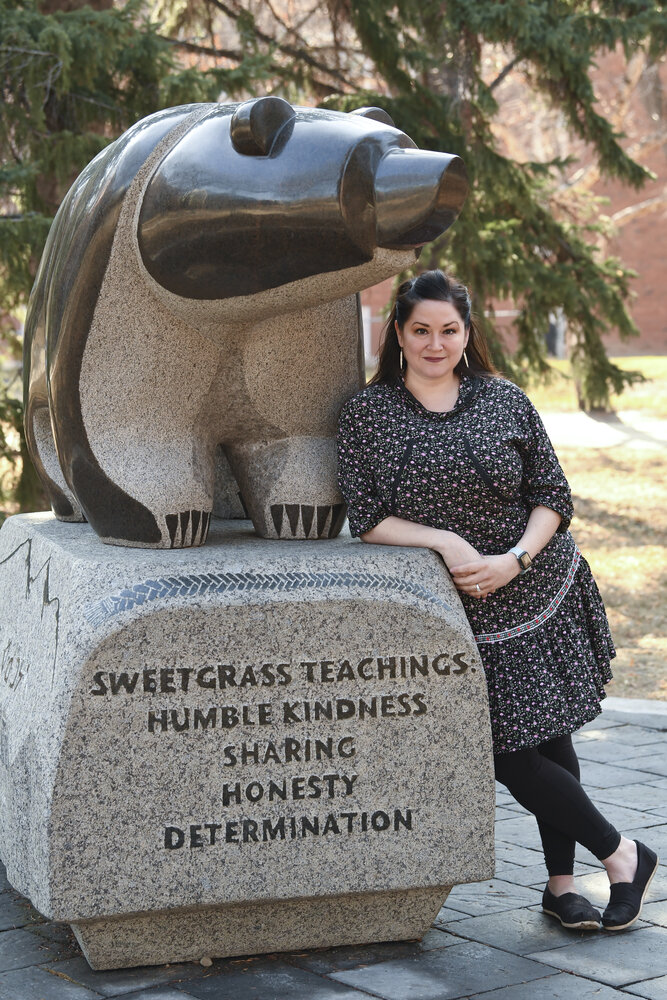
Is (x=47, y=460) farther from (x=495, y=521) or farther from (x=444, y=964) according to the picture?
(x=444, y=964)

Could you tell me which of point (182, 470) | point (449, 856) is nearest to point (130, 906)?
point (449, 856)

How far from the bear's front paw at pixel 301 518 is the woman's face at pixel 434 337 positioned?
42cm

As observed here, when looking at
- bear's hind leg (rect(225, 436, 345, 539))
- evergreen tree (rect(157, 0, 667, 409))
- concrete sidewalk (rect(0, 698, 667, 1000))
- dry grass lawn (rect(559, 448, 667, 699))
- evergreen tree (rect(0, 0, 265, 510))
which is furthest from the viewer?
evergreen tree (rect(157, 0, 667, 409))

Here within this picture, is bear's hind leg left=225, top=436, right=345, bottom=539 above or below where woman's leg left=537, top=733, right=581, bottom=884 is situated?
above

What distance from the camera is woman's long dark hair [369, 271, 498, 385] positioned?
9.55 feet

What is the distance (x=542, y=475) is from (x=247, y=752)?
3.08 ft

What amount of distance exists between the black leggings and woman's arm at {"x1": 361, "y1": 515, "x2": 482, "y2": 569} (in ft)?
1.64

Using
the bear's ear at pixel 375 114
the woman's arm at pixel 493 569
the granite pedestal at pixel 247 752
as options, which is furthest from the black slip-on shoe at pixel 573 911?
the bear's ear at pixel 375 114

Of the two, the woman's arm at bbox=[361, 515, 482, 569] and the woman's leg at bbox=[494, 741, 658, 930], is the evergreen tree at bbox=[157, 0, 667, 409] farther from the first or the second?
the woman's leg at bbox=[494, 741, 658, 930]

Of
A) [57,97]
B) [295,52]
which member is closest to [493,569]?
[57,97]

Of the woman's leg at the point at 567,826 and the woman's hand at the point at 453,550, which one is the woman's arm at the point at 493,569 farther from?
the woman's leg at the point at 567,826

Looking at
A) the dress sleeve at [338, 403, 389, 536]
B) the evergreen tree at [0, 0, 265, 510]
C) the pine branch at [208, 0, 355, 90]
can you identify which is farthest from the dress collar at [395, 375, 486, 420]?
A: the pine branch at [208, 0, 355, 90]

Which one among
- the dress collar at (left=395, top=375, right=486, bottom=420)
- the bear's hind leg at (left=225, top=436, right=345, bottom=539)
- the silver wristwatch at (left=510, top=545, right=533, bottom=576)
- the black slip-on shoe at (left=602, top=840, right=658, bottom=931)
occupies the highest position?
the dress collar at (left=395, top=375, right=486, bottom=420)

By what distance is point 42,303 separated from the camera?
3221mm
